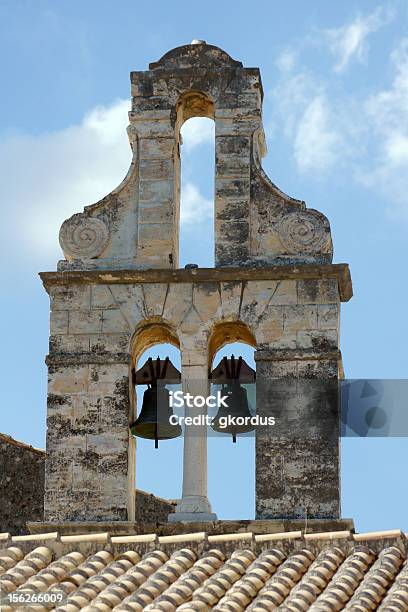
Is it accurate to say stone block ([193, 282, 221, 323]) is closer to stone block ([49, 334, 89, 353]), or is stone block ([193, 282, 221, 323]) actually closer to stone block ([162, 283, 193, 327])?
stone block ([162, 283, 193, 327])

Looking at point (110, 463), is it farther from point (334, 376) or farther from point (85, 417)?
point (334, 376)

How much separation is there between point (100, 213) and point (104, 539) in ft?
13.0

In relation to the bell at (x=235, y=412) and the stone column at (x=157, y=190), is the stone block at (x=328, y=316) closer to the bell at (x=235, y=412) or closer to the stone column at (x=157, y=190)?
the bell at (x=235, y=412)

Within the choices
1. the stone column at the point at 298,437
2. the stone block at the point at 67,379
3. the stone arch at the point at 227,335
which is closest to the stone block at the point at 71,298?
the stone block at the point at 67,379

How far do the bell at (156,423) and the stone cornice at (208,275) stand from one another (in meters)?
1.02

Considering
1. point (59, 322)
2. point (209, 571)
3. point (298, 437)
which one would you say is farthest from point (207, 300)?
point (209, 571)

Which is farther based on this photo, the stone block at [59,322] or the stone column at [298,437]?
the stone block at [59,322]


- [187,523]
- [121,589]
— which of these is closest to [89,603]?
[121,589]

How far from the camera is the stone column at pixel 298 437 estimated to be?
73.6 ft

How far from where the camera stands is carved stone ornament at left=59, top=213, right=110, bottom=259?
23.6 metres

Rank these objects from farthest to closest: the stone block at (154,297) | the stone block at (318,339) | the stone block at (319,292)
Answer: the stone block at (154,297) < the stone block at (319,292) < the stone block at (318,339)

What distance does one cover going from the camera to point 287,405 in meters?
22.8

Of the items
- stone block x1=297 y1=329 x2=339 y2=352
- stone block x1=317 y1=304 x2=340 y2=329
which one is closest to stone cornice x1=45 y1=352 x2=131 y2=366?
stone block x1=297 y1=329 x2=339 y2=352

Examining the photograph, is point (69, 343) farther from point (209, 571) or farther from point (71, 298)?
point (209, 571)
